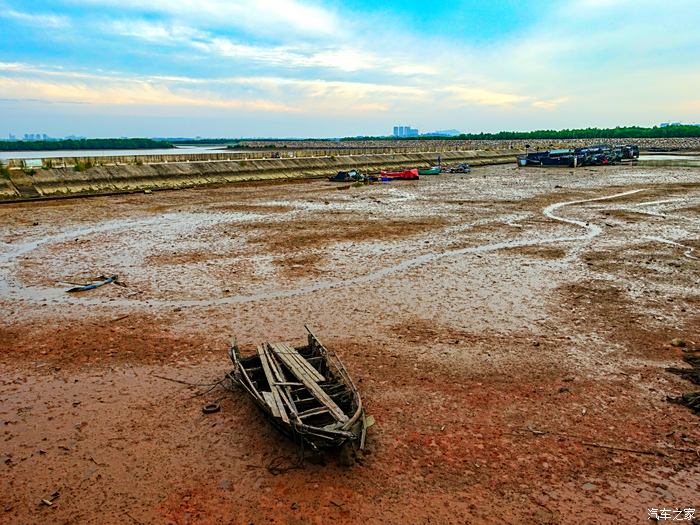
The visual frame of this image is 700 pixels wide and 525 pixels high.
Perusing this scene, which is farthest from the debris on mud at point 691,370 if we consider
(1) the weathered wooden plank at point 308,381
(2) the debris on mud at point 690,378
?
(1) the weathered wooden plank at point 308,381

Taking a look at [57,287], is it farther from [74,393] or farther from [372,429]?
[372,429]

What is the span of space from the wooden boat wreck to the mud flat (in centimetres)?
45

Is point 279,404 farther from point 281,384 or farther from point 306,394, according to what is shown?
point 306,394

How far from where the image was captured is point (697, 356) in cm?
1046

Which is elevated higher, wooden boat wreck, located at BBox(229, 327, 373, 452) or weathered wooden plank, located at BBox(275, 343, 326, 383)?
weathered wooden plank, located at BBox(275, 343, 326, 383)

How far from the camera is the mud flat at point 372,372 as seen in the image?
6691mm

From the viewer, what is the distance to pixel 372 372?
33.1 ft

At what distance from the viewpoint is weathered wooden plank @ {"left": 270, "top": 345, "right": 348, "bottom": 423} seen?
7.49 m

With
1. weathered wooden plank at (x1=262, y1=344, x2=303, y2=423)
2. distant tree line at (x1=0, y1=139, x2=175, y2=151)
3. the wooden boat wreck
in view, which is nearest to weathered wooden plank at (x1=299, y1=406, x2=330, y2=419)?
the wooden boat wreck

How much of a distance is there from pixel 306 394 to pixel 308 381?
218 millimetres

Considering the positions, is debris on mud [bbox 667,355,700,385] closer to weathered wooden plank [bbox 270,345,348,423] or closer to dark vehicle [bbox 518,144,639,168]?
weathered wooden plank [bbox 270,345,348,423]

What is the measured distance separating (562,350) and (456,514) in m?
6.01

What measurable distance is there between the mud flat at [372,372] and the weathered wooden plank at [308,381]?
0.75 metres

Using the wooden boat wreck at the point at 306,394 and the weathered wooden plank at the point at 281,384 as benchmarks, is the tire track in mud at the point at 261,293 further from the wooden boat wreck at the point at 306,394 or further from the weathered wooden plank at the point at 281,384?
the weathered wooden plank at the point at 281,384
